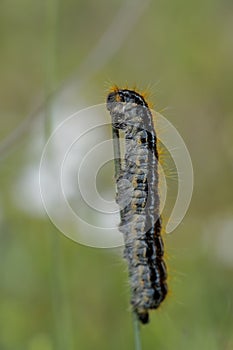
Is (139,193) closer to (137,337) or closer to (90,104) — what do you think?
(137,337)

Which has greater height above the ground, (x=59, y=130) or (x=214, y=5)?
(x=214, y=5)

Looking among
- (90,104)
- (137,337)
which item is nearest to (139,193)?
(137,337)

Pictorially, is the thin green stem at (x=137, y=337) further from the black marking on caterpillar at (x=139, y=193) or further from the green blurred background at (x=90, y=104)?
the green blurred background at (x=90, y=104)

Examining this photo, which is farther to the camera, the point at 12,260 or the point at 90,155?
the point at 12,260

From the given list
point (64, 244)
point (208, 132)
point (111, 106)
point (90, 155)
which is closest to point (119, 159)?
point (111, 106)

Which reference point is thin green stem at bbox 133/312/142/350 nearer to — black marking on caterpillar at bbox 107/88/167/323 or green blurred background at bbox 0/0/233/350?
black marking on caterpillar at bbox 107/88/167/323

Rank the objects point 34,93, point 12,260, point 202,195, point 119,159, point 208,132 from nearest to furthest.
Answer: point 119,159 → point 12,260 → point 202,195 → point 208,132 → point 34,93

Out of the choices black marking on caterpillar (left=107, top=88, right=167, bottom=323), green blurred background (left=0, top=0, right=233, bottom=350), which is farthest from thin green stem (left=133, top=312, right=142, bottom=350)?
green blurred background (left=0, top=0, right=233, bottom=350)

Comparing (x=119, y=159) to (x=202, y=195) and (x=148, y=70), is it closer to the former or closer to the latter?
(x=202, y=195)
